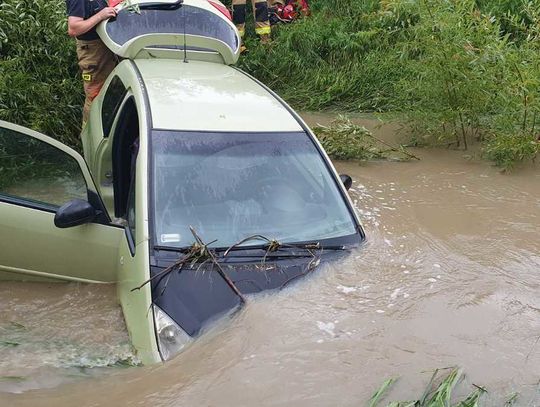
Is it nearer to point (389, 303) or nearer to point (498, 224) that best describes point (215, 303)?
point (389, 303)

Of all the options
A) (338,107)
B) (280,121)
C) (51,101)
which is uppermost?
(280,121)

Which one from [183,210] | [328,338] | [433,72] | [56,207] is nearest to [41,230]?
[56,207]

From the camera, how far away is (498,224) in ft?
17.8

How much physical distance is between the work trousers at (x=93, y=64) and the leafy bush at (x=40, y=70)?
2.20 ft

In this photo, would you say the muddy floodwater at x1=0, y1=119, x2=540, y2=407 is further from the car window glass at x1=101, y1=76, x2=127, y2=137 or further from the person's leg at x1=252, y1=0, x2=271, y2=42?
the person's leg at x1=252, y1=0, x2=271, y2=42

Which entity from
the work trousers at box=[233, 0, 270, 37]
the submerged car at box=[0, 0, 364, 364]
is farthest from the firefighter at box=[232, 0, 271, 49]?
the submerged car at box=[0, 0, 364, 364]

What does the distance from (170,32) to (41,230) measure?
8.45 ft

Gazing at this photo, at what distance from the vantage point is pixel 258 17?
10172 mm

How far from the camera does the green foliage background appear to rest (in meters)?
6.75

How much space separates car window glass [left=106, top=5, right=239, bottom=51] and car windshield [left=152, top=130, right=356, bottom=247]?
7.17 feet

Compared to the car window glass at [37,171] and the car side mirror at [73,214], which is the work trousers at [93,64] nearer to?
the car window glass at [37,171]

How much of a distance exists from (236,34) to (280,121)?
225cm

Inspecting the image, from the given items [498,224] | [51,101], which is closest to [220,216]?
[498,224]

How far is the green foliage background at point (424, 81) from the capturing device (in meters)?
6.75
